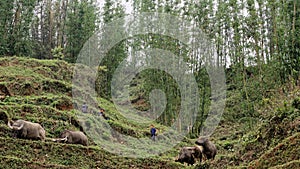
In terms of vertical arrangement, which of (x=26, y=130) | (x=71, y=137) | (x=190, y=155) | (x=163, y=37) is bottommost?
(x=190, y=155)

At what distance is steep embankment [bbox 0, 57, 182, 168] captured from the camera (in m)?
11.0

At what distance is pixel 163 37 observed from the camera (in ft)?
79.0

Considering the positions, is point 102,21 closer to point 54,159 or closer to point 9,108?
point 9,108

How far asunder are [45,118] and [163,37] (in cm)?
1026

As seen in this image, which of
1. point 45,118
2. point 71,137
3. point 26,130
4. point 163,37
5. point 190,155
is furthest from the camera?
point 163,37

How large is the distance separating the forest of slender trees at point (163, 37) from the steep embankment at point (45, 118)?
3797 mm

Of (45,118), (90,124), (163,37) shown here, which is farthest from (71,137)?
(163,37)

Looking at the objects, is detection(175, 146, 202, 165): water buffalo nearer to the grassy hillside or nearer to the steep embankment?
the steep embankment

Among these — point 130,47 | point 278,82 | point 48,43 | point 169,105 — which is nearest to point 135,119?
point 169,105

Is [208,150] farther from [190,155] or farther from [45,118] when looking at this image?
[45,118]

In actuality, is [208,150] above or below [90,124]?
below

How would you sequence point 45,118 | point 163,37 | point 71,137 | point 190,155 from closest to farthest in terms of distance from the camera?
point 190,155
point 71,137
point 45,118
point 163,37

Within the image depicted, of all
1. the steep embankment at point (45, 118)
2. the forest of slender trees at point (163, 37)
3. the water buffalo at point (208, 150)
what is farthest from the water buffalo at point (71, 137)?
the forest of slender trees at point (163, 37)

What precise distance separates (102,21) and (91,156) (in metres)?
19.8
